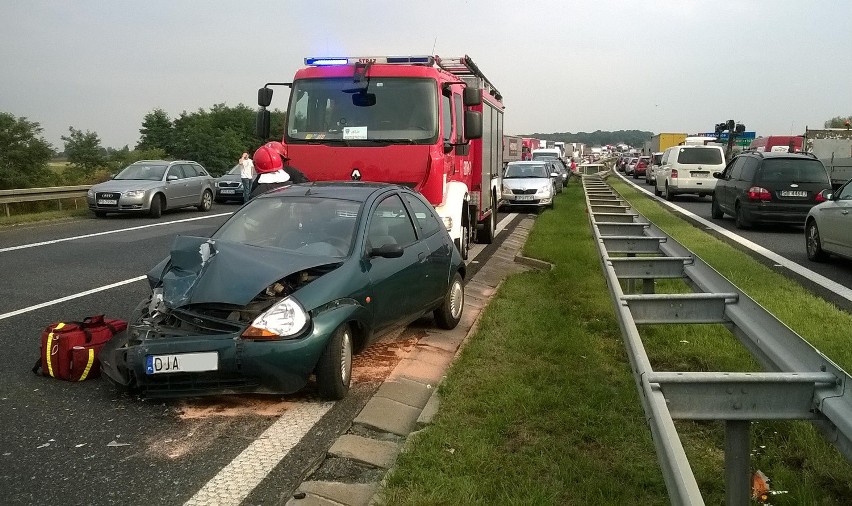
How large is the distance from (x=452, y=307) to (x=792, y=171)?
12.8 metres

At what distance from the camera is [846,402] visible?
9.02 ft

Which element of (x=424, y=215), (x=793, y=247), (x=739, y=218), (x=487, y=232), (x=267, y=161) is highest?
(x=267, y=161)

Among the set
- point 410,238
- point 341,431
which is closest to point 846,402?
point 341,431

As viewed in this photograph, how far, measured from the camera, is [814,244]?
12.5 metres

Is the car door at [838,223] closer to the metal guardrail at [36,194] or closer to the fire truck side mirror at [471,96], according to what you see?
the fire truck side mirror at [471,96]

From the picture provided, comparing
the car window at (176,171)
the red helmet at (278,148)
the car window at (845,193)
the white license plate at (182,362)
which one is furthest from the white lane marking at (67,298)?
the car window at (176,171)

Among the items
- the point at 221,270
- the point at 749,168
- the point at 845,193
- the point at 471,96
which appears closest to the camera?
the point at 221,270

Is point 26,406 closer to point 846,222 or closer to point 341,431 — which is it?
point 341,431

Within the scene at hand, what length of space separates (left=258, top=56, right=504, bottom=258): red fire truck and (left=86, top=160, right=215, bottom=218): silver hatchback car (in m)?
11.3

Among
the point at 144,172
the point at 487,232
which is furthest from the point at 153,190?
the point at 487,232

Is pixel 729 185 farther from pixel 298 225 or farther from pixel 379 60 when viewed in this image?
pixel 298 225

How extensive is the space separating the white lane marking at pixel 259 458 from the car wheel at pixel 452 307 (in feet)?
7.54

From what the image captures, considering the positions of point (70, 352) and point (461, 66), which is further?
point (461, 66)

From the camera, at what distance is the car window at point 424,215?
7.24 meters
